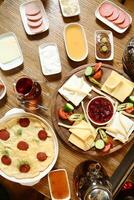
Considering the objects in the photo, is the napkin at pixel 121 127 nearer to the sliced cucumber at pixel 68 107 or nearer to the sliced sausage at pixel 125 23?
the sliced cucumber at pixel 68 107

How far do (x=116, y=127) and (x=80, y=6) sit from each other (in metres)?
0.84

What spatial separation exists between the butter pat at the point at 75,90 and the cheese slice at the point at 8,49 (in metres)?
0.37

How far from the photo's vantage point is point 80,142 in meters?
2.70

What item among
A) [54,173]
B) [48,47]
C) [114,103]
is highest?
[48,47]

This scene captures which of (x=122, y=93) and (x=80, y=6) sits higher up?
(x=80, y=6)

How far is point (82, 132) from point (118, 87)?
1.18ft

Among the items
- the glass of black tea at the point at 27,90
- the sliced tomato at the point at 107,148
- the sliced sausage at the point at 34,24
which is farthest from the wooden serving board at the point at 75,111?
the sliced sausage at the point at 34,24

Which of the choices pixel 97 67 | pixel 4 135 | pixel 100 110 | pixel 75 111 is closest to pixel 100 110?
pixel 100 110

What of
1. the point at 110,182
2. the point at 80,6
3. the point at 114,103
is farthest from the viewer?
the point at 80,6

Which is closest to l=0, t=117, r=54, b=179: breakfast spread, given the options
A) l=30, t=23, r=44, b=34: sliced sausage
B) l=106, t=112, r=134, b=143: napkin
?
l=106, t=112, r=134, b=143: napkin

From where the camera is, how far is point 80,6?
9.69 ft

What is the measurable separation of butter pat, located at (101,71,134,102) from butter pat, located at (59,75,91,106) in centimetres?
12

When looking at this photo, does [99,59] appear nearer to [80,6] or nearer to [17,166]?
[80,6]

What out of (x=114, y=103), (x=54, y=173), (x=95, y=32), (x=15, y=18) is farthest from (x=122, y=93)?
(x=15, y=18)
